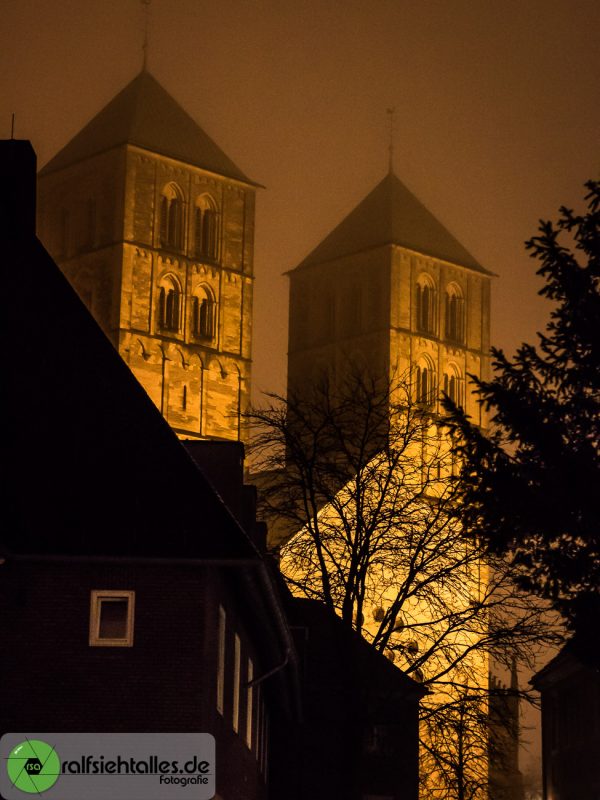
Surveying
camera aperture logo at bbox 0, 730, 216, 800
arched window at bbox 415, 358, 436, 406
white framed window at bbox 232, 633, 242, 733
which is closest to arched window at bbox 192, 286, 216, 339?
arched window at bbox 415, 358, 436, 406

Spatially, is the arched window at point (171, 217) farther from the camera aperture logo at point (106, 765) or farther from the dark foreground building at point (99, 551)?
the camera aperture logo at point (106, 765)

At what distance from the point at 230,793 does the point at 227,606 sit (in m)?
2.86

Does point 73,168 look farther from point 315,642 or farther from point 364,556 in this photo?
point 364,556

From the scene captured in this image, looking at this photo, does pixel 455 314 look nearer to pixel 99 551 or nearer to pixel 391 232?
pixel 391 232

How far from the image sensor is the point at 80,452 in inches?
1026

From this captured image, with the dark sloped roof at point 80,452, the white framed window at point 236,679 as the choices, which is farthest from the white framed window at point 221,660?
the white framed window at point 236,679

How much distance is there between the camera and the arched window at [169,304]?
10112 centimetres

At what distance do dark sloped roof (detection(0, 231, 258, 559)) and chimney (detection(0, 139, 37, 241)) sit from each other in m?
0.42

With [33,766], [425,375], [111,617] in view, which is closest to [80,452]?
[111,617]

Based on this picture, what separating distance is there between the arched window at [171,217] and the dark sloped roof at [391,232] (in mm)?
14418

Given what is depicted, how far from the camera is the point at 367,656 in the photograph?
48781mm

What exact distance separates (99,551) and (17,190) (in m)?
6.51

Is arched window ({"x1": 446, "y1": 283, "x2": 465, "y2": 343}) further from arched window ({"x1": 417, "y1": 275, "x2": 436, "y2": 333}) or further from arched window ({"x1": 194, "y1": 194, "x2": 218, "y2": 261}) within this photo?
arched window ({"x1": 194, "y1": 194, "x2": 218, "y2": 261})

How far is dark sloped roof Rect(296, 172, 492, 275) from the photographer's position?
115 meters
